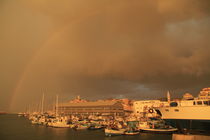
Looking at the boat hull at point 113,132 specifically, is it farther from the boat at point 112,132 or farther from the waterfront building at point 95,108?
the waterfront building at point 95,108

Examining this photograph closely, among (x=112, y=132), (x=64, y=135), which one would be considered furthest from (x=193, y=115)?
(x=64, y=135)

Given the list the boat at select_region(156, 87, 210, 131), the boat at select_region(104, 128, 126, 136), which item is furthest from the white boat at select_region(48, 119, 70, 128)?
the boat at select_region(156, 87, 210, 131)

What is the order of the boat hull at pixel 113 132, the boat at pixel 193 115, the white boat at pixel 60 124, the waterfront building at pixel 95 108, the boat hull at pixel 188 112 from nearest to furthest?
the boat at pixel 193 115
the boat hull at pixel 188 112
the boat hull at pixel 113 132
the white boat at pixel 60 124
the waterfront building at pixel 95 108

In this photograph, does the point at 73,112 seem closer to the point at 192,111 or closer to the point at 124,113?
the point at 124,113

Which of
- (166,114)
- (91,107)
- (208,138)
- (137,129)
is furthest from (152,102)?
(208,138)

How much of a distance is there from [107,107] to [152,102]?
3586 centimetres

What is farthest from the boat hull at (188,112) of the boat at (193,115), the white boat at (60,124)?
the white boat at (60,124)

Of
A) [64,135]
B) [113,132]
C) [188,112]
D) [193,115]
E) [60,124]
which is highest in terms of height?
[188,112]

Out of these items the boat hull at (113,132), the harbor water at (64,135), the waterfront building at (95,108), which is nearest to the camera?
the harbor water at (64,135)

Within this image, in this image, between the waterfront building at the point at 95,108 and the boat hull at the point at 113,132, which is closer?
the boat hull at the point at 113,132

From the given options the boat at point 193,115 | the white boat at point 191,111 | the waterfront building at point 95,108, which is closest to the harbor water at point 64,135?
the white boat at point 191,111

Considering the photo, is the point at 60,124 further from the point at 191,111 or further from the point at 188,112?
the point at 191,111

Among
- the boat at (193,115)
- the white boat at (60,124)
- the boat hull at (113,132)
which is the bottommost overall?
the white boat at (60,124)

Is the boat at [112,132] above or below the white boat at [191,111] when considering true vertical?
below
